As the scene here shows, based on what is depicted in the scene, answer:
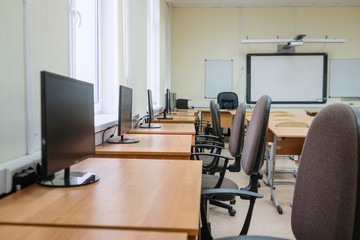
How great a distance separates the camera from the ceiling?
7418 millimetres

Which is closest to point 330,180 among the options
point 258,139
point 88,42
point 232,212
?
point 258,139

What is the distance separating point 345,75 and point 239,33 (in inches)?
113

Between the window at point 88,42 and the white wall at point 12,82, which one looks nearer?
the white wall at point 12,82

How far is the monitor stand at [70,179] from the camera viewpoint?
1.29 meters

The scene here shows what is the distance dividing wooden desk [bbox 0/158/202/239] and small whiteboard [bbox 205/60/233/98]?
6.59 meters

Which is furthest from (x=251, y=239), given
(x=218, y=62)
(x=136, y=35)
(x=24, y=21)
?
(x=218, y=62)

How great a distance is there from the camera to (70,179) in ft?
4.46

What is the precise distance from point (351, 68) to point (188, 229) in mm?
8260

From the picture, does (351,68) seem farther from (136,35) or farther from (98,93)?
(98,93)

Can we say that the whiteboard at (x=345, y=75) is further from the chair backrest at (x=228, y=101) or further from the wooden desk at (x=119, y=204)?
the wooden desk at (x=119, y=204)

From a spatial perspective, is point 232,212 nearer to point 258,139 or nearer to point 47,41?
point 258,139

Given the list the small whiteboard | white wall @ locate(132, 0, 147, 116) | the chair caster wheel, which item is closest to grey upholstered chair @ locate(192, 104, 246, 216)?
the chair caster wheel

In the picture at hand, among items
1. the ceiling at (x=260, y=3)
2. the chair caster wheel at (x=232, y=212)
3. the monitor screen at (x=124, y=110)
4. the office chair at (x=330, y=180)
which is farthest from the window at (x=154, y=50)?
the office chair at (x=330, y=180)

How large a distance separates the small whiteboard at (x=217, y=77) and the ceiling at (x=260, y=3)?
141 cm
